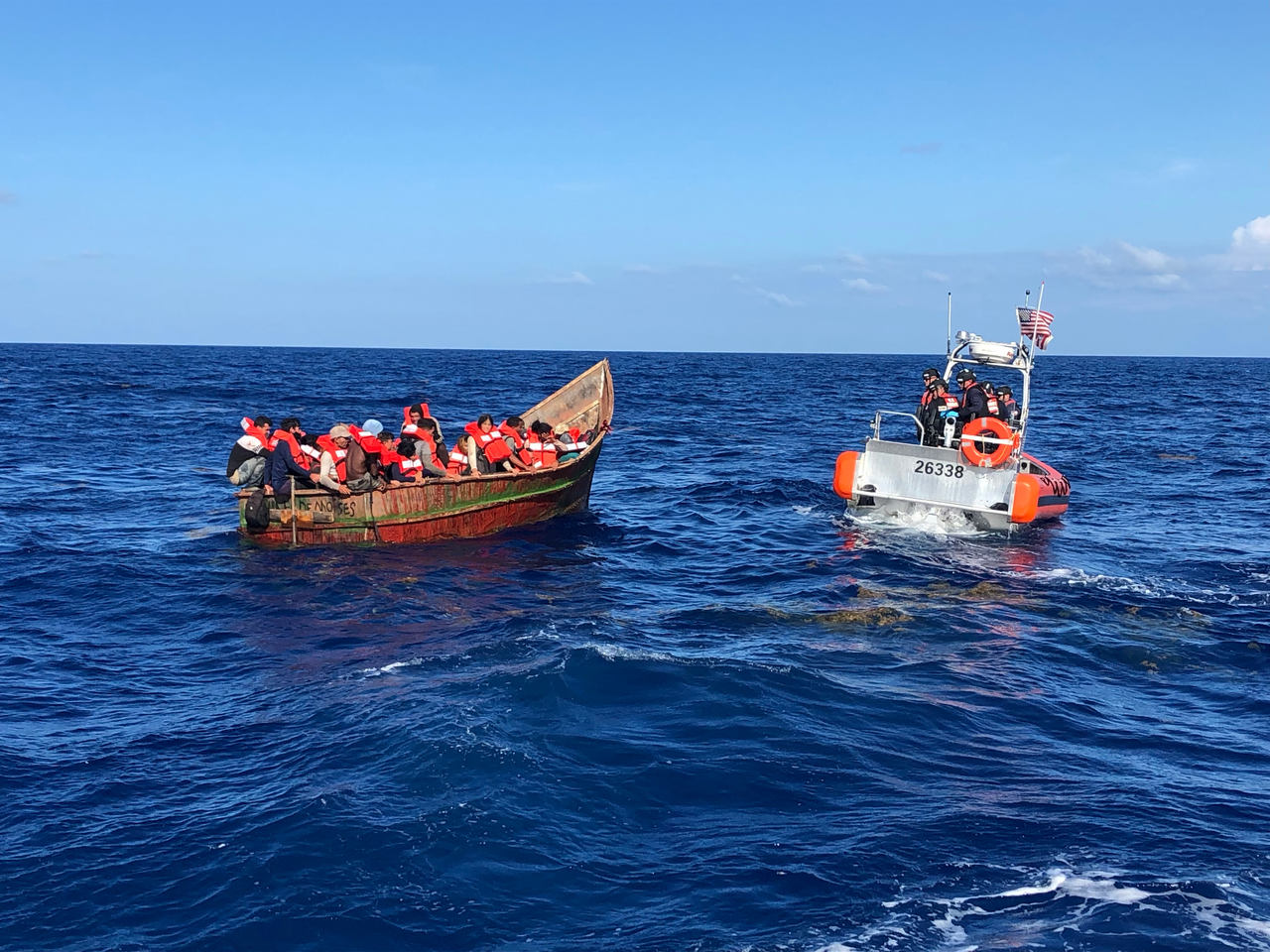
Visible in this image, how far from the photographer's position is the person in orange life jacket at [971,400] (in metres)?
18.8

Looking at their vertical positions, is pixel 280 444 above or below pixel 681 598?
above

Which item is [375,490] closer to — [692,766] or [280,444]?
[280,444]

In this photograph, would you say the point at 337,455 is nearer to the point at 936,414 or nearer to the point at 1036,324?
the point at 936,414

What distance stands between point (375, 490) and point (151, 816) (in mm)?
9761

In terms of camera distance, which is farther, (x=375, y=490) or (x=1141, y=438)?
(x=1141, y=438)

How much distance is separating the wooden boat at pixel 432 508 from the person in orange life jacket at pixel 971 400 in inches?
266

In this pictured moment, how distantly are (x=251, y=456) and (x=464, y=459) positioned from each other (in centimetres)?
363

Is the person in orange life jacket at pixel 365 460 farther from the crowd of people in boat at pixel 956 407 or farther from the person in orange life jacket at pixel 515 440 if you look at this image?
the crowd of people in boat at pixel 956 407

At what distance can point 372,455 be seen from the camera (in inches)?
719

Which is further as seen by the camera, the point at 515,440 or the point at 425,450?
the point at 515,440

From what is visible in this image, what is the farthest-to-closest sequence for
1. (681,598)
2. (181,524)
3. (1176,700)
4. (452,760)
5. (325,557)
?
1. (181,524)
2. (325,557)
3. (681,598)
4. (1176,700)
5. (452,760)

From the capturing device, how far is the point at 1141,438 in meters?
37.9

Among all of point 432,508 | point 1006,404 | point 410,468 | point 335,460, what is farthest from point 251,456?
point 1006,404

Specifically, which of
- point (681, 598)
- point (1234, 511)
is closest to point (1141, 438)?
point (1234, 511)
